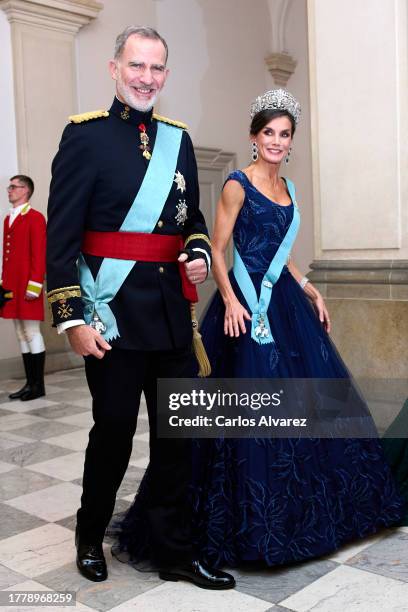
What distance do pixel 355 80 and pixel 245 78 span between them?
5811 millimetres

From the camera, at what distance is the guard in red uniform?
5.56 metres

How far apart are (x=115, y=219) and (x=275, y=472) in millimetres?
978

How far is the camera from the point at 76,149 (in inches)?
86.3

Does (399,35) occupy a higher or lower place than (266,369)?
higher

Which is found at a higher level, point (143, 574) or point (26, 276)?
point (26, 276)

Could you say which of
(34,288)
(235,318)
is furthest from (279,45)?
(235,318)

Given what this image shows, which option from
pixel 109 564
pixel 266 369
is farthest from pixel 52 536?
pixel 266 369

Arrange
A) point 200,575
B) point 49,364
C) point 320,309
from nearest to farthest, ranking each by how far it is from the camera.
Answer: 1. point 200,575
2. point 320,309
3. point 49,364

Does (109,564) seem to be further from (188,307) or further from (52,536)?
(188,307)

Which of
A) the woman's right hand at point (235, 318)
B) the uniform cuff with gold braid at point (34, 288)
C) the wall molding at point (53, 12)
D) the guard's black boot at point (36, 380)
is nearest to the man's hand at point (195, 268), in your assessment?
the woman's right hand at point (235, 318)

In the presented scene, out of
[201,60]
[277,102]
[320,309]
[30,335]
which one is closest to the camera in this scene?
[277,102]

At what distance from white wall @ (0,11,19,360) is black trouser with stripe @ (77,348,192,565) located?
14.7 ft

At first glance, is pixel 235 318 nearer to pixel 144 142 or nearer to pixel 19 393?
pixel 144 142

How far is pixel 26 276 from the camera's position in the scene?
5.63m
